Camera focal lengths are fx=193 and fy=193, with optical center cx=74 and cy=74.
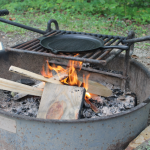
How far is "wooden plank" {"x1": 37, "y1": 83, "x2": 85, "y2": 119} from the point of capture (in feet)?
5.96

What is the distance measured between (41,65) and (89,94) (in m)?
0.94

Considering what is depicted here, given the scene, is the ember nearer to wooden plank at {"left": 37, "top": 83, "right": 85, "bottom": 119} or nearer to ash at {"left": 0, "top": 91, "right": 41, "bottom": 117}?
ash at {"left": 0, "top": 91, "right": 41, "bottom": 117}

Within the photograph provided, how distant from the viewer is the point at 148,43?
4.41 metres

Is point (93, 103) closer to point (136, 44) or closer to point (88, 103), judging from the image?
point (88, 103)

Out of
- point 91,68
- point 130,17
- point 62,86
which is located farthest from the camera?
point 130,17

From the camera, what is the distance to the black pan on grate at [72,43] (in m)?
1.88

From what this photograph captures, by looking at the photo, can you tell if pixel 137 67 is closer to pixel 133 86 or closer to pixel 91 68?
pixel 133 86

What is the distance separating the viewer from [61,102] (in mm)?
1880

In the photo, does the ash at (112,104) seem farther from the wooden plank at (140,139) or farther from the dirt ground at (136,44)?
the dirt ground at (136,44)

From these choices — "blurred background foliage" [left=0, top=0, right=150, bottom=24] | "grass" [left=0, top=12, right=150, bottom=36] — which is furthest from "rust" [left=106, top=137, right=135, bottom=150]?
"blurred background foliage" [left=0, top=0, right=150, bottom=24]

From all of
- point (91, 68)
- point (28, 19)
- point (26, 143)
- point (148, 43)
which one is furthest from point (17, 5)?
point (26, 143)

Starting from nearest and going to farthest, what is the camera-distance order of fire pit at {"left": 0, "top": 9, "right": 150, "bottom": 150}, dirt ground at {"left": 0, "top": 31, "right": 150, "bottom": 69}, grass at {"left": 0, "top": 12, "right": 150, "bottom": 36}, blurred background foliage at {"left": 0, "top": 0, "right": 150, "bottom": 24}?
1. fire pit at {"left": 0, "top": 9, "right": 150, "bottom": 150}
2. dirt ground at {"left": 0, "top": 31, "right": 150, "bottom": 69}
3. grass at {"left": 0, "top": 12, "right": 150, "bottom": 36}
4. blurred background foliage at {"left": 0, "top": 0, "right": 150, "bottom": 24}

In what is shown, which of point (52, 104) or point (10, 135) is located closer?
point (10, 135)

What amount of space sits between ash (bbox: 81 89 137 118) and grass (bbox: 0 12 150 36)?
2.69m
